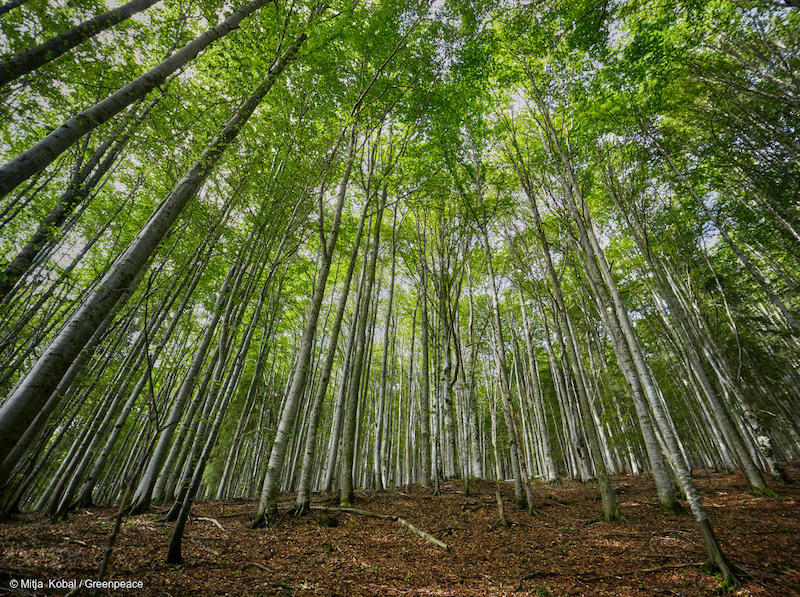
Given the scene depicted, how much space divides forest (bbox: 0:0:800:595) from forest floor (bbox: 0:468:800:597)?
0.18 ft

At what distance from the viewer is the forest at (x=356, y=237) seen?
359cm

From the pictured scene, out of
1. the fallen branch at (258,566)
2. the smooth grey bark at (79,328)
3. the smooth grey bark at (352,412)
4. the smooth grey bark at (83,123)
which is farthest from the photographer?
the smooth grey bark at (352,412)

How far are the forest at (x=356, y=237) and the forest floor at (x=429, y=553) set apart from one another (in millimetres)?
56

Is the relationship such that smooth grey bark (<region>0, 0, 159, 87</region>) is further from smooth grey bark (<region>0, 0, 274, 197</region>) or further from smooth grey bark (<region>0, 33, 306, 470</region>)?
smooth grey bark (<region>0, 33, 306, 470</region>)

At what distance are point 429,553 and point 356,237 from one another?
661 cm

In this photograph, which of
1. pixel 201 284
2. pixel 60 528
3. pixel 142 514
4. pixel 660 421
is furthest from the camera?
pixel 201 284

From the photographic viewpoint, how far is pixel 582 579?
3.63 metres

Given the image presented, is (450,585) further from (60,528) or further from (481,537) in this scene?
(60,528)

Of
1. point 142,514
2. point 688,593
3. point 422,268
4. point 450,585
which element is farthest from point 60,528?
point 422,268

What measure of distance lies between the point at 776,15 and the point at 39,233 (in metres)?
17.2

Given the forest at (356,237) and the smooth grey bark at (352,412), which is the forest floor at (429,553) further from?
the smooth grey bark at (352,412)

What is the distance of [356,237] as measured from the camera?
7.93m

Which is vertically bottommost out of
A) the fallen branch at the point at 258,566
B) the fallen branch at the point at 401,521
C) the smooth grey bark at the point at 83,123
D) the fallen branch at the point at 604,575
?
the fallen branch at the point at 258,566

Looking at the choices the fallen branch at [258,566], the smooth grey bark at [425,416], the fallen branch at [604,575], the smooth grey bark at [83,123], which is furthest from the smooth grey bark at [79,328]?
the smooth grey bark at [425,416]
